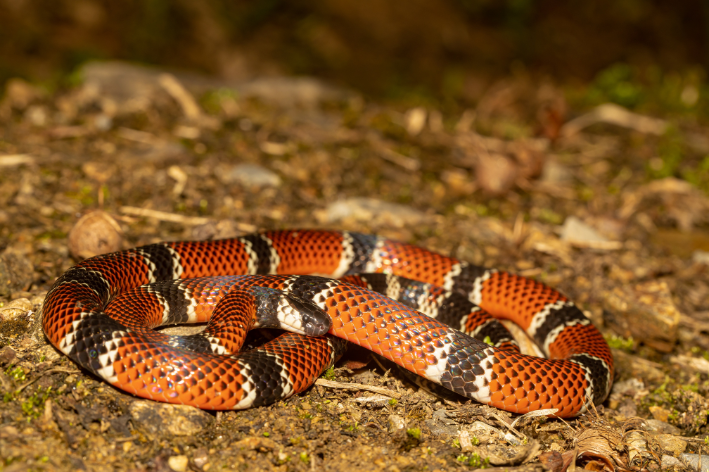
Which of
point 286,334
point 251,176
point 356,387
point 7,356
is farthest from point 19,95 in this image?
point 356,387

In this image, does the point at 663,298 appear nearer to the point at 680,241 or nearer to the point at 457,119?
the point at 680,241

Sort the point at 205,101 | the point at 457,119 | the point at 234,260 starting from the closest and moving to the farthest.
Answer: the point at 234,260 < the point at 205,101 < the point at 457,119

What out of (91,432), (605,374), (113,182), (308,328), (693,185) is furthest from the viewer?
(693,185)

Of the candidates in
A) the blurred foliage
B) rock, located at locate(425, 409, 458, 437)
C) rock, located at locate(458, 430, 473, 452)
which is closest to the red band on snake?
rock, located at locate(425, 409, 458, 437)

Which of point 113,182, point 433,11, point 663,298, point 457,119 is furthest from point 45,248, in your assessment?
point 433,11

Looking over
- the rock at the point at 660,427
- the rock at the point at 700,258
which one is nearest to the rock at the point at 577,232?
the rock at the point at 700,258
